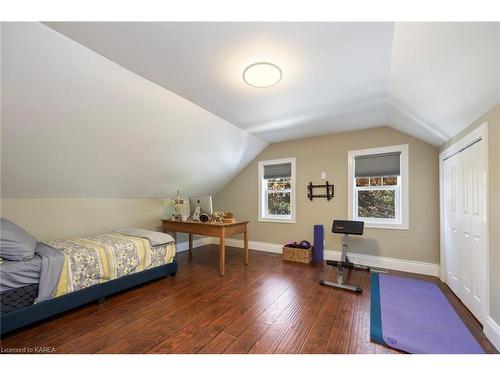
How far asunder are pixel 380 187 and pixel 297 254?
1830mm

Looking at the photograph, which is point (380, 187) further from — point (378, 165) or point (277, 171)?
point (277, 171)

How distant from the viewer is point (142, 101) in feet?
7.39

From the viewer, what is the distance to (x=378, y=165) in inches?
138

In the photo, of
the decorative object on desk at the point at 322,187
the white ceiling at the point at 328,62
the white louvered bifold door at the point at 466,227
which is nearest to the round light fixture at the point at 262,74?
the white ceiling at the point at 328,62

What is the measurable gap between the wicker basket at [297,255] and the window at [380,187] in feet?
3.32

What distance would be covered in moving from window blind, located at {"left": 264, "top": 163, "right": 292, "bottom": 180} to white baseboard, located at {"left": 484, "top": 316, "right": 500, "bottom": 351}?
3171 mm

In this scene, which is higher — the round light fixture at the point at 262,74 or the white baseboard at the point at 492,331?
the round light fixture at the point at 262,74

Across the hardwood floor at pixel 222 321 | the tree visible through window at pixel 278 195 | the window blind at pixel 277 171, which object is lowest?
the hardwood floor at pixel 222 321

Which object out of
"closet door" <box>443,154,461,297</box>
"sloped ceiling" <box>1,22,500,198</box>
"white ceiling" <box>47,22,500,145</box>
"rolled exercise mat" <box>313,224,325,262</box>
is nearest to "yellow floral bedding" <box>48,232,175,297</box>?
"sloped ceiling" <box>1,22,500,198</box>

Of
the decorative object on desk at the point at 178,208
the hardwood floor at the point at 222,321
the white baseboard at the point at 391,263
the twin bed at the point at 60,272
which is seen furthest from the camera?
the decorative object on desk at the point at 178,208

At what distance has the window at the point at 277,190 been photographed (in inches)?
170

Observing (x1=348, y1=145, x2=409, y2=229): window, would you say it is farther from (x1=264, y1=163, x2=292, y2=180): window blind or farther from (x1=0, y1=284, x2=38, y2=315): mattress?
(x1=0, y1=284, x2=38, y2=315): mattress

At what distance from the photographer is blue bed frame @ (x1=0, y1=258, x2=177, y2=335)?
1.68 metres

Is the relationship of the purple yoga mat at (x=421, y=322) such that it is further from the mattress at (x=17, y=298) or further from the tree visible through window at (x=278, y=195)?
the mattress at (x=17, y=298)
